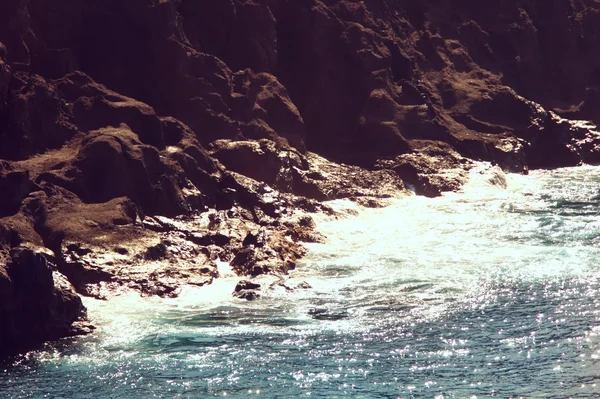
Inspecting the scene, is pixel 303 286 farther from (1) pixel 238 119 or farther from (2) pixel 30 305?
(1) pixel 238 119

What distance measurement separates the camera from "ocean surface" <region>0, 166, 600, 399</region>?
35375mm

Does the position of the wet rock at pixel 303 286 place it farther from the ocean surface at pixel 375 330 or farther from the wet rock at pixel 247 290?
the wet rock at pixel 247 290

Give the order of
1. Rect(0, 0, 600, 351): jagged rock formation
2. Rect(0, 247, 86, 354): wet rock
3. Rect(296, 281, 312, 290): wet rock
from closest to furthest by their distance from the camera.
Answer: Rect(0, 247, 86, 354): wet rock, Rect(296, 281, 312, 290): wet rock, Rect(0, 0, 600, 351): jagged rock formation

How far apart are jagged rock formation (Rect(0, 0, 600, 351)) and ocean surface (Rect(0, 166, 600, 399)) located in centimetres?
289

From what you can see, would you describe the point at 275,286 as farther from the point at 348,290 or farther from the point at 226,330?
the point at 226,330

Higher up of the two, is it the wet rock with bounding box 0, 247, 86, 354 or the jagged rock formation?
the jagged rock formation

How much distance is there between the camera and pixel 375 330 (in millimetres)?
41438

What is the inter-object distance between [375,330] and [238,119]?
31.6 metres

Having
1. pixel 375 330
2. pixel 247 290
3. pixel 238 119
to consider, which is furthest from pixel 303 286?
pixel 238 119

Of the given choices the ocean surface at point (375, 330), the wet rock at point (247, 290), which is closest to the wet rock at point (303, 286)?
the ocean surface at point (375, 330)

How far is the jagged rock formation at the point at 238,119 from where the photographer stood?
50656mm

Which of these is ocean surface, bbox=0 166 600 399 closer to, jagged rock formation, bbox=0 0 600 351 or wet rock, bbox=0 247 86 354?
wet rock, bbox=0 247 86 354

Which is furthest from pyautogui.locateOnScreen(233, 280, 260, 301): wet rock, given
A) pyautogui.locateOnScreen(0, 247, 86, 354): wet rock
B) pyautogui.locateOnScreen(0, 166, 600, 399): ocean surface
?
pyautogui.locateOnScreen(0, 247, 86, 354): wet rock

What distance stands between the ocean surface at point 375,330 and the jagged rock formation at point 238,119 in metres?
2.89
